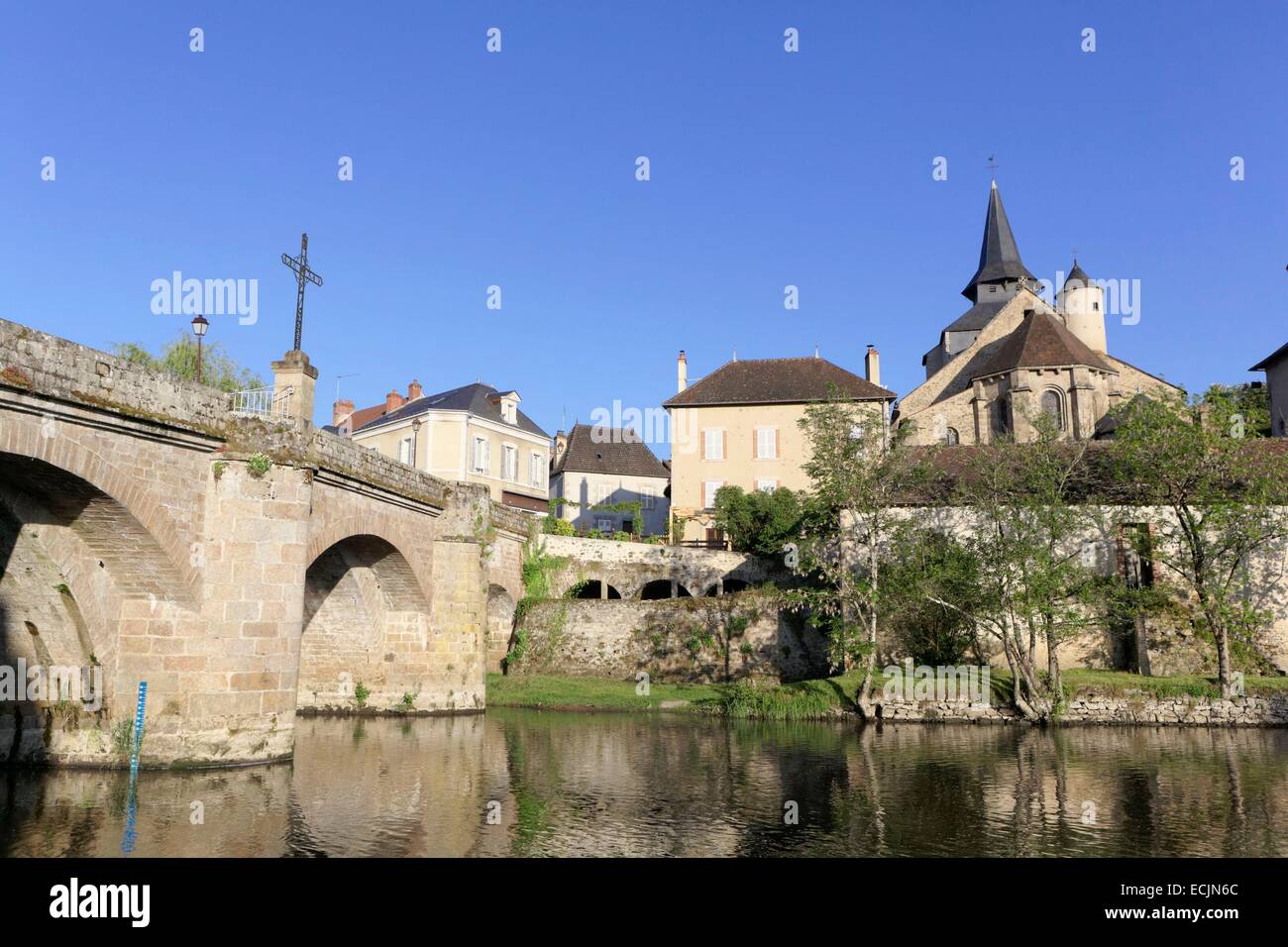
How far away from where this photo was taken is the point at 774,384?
46.8 metres

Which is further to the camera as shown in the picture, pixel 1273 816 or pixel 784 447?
pixel 784 447

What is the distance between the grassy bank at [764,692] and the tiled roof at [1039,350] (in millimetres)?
21793

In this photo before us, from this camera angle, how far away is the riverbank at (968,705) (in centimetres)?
2228

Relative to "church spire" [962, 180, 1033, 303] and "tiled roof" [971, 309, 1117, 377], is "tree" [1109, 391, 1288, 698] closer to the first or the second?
"tiled roof" [971, 309, 1117, 377]

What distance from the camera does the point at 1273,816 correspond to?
11.6 metres

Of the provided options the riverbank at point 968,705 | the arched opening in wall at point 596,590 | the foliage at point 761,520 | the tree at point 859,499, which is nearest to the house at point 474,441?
the arched opening in wall at point 596,590

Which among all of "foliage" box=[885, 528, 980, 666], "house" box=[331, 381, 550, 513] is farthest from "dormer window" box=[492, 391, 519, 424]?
"foliage" box=[885, 528, 980, 666]

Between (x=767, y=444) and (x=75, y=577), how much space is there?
35.5 meters

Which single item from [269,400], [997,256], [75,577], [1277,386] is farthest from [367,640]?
[997,256]

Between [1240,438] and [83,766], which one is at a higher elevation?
[1240,438]
